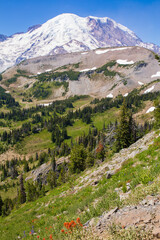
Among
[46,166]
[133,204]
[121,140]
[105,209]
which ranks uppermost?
[133,204]

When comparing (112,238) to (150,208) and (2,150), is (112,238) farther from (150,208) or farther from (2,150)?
(2,150)

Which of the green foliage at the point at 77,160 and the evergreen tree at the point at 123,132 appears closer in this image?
the evergreen tree at the point at 123,132

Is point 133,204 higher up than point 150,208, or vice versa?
point 150,208

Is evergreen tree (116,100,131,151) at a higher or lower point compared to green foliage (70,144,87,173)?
higher

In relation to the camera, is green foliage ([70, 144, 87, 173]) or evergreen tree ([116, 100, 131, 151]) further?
green foliage ([70, 144, 87, 173])

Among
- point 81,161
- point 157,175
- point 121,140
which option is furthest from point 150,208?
point 81,161

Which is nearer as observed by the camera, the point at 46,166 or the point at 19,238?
the point at 19,238

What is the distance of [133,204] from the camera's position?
7945mm

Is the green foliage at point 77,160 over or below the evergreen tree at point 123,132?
below

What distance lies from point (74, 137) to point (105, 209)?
173 m

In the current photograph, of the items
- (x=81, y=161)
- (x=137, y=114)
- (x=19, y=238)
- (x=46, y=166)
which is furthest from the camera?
(x=137, y=114)

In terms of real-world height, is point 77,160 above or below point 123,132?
below

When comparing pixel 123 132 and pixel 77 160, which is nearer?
pixel 123 132

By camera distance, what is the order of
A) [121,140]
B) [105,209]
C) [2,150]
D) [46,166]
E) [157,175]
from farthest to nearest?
[2,150], [46,166], [121,140], [157,175], [105,209]
